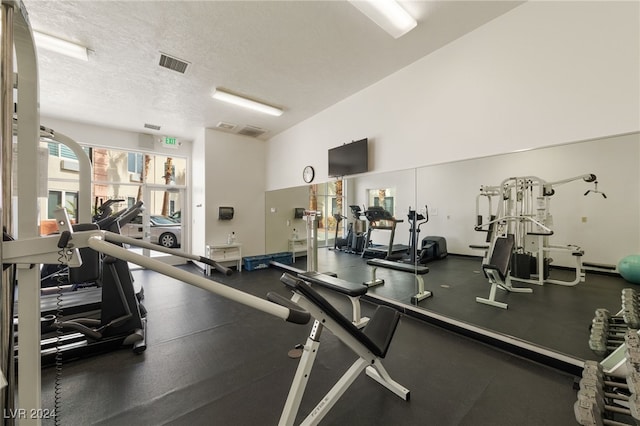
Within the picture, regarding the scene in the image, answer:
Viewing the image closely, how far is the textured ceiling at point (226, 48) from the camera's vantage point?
2.30 m

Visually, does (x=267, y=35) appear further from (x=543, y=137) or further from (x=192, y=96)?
(x=543, y=137)

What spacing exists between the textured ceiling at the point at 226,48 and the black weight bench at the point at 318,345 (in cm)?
257

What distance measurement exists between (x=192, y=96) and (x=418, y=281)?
4.47 m

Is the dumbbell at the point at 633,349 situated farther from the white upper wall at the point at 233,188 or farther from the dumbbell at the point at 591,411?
the white upper wall at the point at 233,188

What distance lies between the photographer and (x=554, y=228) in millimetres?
2520

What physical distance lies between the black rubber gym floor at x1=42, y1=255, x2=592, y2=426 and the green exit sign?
4855 millimetres

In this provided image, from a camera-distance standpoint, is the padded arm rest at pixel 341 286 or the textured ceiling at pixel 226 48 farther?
the padded arm rest at pixel 341 286

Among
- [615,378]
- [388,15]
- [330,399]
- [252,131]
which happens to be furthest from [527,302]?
[252,131]

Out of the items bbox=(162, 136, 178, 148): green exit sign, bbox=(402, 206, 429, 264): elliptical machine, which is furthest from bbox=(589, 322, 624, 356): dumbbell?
bbox=(162, 136, 178, 148): green exit sign

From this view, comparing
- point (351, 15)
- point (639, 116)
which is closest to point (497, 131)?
point (639, 116)

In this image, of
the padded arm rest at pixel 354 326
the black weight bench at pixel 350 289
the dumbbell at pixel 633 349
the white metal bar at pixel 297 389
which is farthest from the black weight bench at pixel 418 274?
the white metal bar at pixel 297 389

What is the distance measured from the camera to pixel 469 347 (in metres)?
2.42

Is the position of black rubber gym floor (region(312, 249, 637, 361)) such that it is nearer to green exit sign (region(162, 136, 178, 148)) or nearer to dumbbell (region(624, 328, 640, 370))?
dumbbell (region(624, 328, 640, 370))

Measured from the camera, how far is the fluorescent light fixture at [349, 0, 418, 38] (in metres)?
2.19
